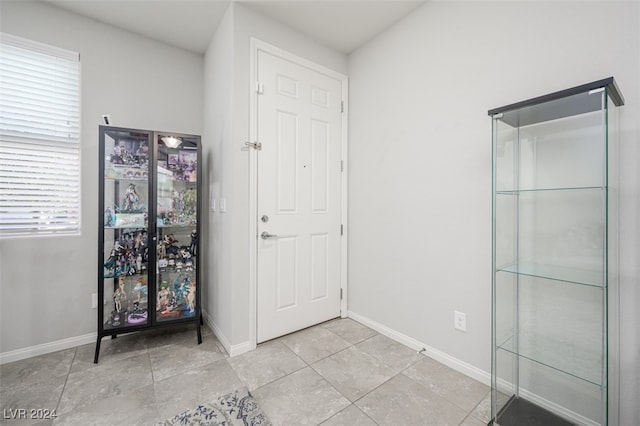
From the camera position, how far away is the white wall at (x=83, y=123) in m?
2.11

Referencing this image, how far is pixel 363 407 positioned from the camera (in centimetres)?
161

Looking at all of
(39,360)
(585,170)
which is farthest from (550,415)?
(39,360)

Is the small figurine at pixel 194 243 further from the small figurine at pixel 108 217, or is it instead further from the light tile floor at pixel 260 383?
the light tile floor at pixel 260 383

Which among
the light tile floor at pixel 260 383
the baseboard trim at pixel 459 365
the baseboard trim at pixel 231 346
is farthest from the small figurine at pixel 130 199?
the baseboard trim at pixel 459 365

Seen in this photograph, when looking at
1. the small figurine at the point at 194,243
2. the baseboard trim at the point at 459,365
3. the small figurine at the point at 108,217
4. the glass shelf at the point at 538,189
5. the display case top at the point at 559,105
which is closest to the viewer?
the display case top at the point at 559,105

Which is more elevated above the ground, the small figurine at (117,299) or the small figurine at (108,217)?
the small figurine at (108,217)

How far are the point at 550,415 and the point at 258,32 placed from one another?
3.22 meters

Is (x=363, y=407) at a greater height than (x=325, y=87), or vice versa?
(x=325, y=87)

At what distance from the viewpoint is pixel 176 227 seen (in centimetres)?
241

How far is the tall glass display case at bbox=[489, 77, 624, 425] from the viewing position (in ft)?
4.40

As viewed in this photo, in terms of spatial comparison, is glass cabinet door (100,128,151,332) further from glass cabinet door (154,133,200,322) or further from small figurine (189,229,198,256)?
small figurine (189,229,198,256)

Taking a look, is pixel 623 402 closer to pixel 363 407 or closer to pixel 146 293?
pixel 363 407

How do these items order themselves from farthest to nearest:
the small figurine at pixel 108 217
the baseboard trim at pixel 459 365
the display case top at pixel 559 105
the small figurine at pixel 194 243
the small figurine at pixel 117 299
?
1. the small figurine at pixel 194 243
2. the small figurine at pixel 117 299
3. the small figurine at pixel 108 217
4. the baseboard trim at pixel 459 365
5. the display case top at pixel 559 105

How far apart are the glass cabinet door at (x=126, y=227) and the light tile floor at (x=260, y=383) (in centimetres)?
33
